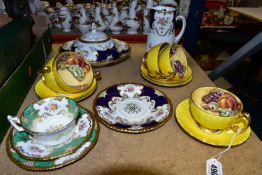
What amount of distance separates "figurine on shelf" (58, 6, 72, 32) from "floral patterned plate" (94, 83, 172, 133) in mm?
564

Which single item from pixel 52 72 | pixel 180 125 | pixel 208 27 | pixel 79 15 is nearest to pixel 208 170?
pixel 180 125

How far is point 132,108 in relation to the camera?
59cm

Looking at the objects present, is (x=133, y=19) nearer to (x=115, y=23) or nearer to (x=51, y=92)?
(x=115, y=23)

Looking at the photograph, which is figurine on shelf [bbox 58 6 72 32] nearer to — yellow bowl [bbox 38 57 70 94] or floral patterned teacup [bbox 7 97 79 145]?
yellow bowl [bbox 38 57 70 94]

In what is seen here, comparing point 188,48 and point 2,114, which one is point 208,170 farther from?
point 188,48

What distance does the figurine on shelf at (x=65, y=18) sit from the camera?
1.02 meters

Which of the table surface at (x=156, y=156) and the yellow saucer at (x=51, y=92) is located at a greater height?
the yellow saucer at (x=51, y=92)

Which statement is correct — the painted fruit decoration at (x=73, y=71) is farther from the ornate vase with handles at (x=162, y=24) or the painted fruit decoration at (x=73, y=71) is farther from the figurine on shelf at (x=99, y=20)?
the figurine on shelf at (x=99, y=20)

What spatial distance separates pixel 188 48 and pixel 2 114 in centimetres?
85

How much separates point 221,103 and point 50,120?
1.29 ft

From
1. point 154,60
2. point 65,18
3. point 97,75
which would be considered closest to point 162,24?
point 154,60

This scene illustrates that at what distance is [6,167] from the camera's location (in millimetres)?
420

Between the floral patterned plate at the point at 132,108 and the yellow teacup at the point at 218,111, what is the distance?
8 centimetres

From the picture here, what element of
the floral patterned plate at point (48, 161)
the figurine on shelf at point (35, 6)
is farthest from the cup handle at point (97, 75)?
the figurine on shelf at point (35, 6)
